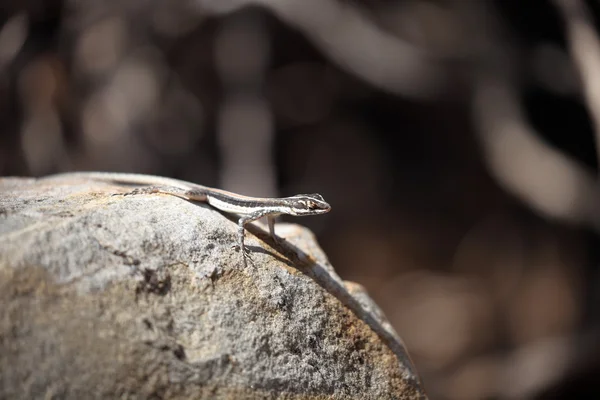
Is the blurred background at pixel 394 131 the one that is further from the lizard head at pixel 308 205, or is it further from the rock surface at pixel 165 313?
the rock surface at pixel 165 313

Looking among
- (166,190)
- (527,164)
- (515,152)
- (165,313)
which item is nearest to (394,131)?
(515,152)

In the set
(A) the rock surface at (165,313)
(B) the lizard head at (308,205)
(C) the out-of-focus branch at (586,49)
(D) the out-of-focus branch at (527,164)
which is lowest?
(A) the rock surface at (165,313)

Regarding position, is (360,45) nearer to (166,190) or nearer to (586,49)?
(586,49)

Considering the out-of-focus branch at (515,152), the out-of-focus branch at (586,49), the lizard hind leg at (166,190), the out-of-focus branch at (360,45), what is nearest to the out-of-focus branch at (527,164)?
the out-of-focus branch at (515,152)

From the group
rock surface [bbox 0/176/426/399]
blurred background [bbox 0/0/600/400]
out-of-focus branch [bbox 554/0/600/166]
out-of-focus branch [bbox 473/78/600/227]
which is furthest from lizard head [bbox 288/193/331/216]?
out-of-focus branch [bbox 554/0/600/166]

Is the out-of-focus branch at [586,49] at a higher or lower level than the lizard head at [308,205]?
higher

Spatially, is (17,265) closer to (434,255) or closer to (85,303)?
(85,303)
